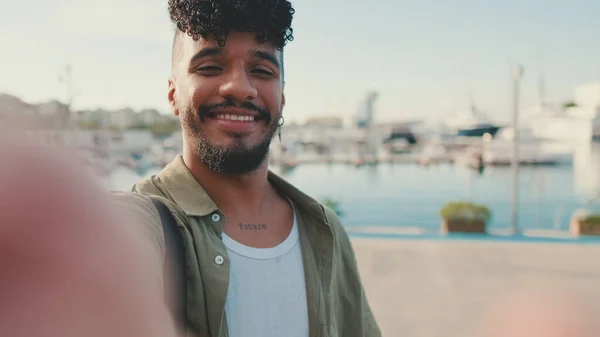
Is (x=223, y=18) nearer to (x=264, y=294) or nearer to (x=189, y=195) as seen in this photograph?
(x=189, y=195)

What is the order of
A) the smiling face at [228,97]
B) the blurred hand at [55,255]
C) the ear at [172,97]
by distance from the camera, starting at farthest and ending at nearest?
the ear at [172,97], the smiling face at [228,97], the blurred hand at [55,255]

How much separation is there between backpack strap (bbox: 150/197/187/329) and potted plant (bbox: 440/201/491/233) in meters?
9.69

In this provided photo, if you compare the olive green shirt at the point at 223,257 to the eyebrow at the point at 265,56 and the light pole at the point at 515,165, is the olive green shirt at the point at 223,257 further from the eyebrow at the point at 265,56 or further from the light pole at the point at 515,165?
the light pole at the point at 515,165

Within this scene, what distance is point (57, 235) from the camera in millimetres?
440

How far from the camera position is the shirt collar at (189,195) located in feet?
4.23

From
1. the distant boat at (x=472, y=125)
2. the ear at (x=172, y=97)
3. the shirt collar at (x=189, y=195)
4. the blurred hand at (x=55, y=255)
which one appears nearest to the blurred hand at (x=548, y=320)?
the shirt collar at (x=189, y=195)

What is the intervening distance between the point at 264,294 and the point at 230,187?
32cm

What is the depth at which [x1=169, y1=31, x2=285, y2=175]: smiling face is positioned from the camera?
4.39 feet

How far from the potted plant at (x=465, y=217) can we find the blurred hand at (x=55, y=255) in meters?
10.3

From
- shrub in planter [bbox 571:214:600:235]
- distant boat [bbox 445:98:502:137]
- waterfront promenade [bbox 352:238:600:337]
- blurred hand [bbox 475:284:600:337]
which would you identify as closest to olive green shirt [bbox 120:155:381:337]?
blurred hand [bbox 475:284:600:337]

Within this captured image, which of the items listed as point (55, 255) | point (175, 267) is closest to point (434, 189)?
point (175, 267)

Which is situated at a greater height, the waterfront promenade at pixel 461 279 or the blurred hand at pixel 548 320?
the blurred hand at pixel 548 320

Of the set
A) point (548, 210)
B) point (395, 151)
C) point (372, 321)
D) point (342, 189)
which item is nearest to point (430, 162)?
point (395, 151)

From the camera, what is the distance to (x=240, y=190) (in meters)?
1.49
